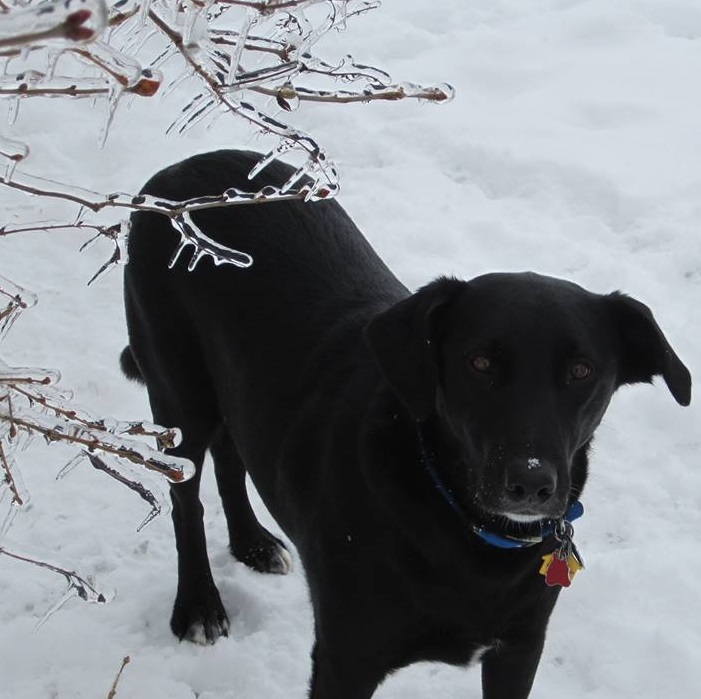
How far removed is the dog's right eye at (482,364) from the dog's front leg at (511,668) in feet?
2.48

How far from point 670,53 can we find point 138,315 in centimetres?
550

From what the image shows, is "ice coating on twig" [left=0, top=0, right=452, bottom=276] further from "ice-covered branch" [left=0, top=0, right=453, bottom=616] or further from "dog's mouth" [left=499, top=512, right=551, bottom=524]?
"dog's mouth" [left=499, top=512, right=551, bottom=524]

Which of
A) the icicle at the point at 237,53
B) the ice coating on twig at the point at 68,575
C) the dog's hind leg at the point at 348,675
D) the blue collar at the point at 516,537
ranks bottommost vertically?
the dog's hind leg at the point at 348,675

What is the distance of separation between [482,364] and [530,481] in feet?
1.08

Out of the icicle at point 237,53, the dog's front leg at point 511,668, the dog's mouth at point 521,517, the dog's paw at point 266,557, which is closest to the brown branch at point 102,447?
the icicle at point 237,53

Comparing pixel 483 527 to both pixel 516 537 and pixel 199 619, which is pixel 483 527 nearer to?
pixel 516 537

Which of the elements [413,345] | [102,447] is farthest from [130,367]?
[102,447]

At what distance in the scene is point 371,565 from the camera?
2.46 meters

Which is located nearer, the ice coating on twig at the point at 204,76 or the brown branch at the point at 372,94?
the ice coating on twig at the point at 204,76

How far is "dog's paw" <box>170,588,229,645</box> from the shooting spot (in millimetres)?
3400

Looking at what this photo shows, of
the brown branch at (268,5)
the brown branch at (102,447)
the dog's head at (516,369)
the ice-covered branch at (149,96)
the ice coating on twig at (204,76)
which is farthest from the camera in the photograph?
the dog's head at (516,369)

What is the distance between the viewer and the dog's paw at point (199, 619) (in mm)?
3400

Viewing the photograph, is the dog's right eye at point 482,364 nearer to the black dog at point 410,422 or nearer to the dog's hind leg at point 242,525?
the black dog at point 410,422

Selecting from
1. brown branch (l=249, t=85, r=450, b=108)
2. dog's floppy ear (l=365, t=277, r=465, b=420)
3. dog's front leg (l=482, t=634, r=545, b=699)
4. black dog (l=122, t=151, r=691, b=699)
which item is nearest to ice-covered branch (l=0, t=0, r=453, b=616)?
brown branch (l=249, t=85, r=450, b=108)
